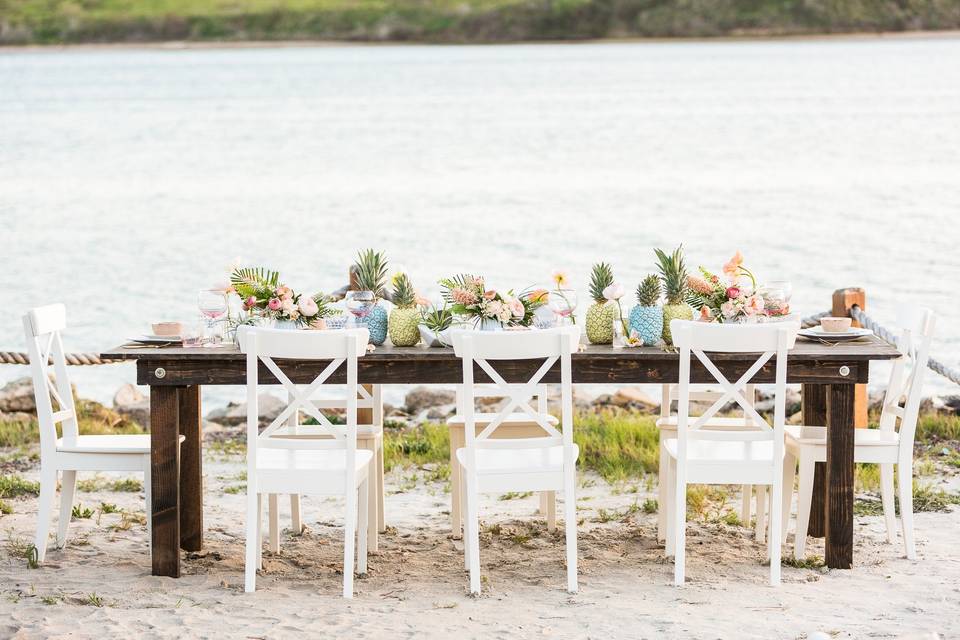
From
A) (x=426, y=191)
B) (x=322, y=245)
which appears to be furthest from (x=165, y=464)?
(x=426, y=191)


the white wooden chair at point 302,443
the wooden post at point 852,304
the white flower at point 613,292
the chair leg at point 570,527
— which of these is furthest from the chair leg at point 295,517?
the wooden post at point 852,304

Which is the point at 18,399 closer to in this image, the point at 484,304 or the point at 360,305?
the point at 360,305

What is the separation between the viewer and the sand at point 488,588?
480 centimetres

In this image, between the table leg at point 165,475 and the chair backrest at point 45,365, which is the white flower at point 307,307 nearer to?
the table leg at point 165,475

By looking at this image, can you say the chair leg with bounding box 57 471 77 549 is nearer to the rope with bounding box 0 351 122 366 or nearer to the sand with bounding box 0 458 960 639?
the sand with bounding box 0 458 960 639

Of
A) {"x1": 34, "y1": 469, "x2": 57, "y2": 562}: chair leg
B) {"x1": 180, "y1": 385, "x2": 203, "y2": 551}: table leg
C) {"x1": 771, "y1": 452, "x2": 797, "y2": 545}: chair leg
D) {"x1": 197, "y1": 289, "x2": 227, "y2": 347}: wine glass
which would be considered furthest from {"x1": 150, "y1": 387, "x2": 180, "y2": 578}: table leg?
{"x1": 771, "y1": 452, "x2": 797, "y2": 545}: chair leg

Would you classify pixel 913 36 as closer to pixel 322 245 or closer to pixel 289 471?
pixel 322 245

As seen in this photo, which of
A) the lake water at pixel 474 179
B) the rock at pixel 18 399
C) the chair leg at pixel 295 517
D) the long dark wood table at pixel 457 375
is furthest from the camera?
the lake water at pixel 474 179

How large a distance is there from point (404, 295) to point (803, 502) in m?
1.89

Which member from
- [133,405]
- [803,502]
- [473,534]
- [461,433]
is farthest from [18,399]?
[803,502]

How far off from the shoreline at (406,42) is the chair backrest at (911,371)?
64606 mm

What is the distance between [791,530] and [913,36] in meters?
66.1

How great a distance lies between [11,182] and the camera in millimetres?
35906

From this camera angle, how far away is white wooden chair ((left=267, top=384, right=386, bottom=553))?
19.1ft
